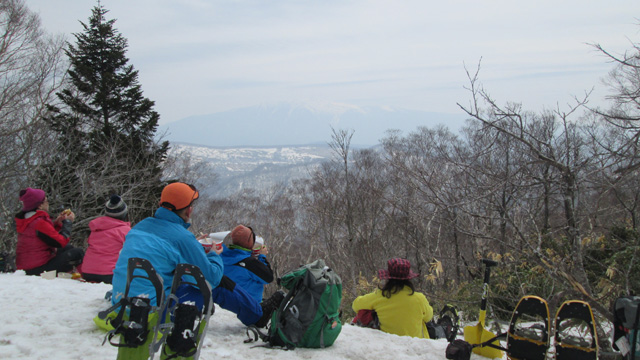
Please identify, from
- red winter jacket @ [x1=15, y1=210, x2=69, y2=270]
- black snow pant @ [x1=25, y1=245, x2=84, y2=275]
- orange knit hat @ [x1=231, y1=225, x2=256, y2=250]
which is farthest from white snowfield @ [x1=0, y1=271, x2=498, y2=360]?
black snow pant @ [x1=25, y1=245, x2=84, y2=275]

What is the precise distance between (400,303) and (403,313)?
0.40 ft

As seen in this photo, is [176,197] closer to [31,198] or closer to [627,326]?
[627,326]

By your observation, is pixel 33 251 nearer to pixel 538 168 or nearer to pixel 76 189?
pixel 538 168

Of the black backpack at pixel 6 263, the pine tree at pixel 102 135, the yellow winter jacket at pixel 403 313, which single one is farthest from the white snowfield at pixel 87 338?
the pine tree at pixel 102 135

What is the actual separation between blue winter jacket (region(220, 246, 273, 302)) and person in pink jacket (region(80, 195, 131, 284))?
208 centimetres

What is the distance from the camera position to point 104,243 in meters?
6.08

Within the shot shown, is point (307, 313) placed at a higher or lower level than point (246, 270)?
lower

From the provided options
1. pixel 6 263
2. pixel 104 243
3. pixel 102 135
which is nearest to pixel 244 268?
pixel 104 243

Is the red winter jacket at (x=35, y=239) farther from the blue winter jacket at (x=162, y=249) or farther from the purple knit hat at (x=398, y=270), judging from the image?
the purple knit hat at (x=398, y=270)

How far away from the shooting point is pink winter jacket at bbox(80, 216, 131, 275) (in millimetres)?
6023

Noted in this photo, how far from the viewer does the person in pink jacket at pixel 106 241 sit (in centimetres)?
603

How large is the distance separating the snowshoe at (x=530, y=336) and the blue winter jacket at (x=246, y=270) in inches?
101

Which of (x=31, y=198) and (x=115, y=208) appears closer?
(x=115, y=208)

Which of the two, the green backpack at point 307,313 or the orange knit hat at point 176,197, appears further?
the green backpack at point 307,313
